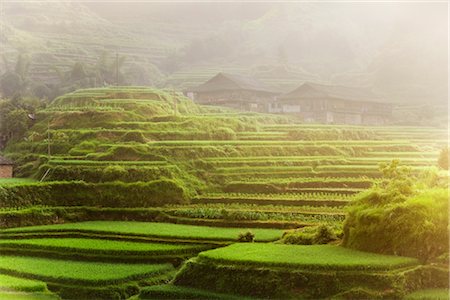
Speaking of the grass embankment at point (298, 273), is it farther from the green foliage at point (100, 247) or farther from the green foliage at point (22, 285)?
the green foliage at point (22, 285)

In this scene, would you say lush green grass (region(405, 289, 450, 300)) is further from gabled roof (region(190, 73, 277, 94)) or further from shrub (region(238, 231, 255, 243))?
gabled roof (region(190, 73, 277, 94))

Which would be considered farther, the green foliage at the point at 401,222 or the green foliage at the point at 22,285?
the green foliage at the point at 22,285

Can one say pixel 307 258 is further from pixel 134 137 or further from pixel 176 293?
pixel 134 137

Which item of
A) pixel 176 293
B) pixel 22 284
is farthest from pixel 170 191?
pixel 176 293

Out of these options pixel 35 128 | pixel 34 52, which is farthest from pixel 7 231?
pixel 34 52

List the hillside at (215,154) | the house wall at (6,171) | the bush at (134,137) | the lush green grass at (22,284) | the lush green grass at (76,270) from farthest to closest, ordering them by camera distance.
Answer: the bush at (134,137)
the house wall at (6,171)
the hillside at (215,154)
the lush green grass at (76,270)
the lush green grass at (22,284)

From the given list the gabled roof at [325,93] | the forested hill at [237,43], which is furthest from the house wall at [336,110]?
the forested hill at [237,43]
